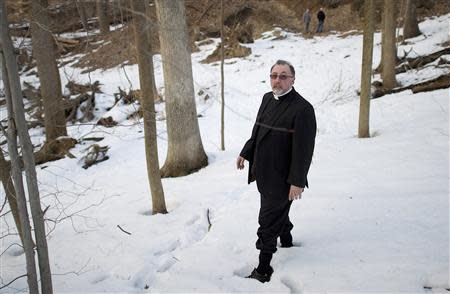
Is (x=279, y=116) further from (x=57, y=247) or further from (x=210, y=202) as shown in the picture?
(x=57, y=247)

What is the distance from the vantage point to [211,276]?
3.23 metres

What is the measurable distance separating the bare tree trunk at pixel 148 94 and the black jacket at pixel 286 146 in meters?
1.58

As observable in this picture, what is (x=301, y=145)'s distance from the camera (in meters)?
2.78

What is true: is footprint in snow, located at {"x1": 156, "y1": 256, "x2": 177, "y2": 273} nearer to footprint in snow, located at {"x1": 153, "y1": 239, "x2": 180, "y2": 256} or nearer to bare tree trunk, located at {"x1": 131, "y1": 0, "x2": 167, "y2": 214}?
footprint in snow, located at {"x1": 153, "y1": 239, "x2": 180, "y2": 256}

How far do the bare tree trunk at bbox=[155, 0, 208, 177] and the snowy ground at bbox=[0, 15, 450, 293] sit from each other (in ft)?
1.31

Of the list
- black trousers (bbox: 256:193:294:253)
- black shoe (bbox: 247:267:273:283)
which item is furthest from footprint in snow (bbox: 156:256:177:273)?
black trousers (bbox: 256:193:294:253)

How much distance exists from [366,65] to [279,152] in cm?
450

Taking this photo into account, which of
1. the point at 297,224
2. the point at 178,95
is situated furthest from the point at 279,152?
the point at 178,95

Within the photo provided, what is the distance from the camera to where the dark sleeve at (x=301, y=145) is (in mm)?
2783

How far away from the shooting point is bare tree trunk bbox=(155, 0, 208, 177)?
19.1 feet

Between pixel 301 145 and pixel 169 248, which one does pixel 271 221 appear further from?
pixel 169 248

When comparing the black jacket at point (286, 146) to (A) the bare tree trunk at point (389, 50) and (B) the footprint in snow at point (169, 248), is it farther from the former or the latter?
(A) the bare tree trunk at point (389, 50)

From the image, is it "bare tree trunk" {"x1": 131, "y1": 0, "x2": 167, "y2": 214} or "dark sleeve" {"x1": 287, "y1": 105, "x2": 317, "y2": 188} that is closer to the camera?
"dark sleeve" {"x1": 287, "y1": 105, "x2": 317, "y2": 188}

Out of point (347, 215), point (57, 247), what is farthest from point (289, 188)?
point (57, 247)
